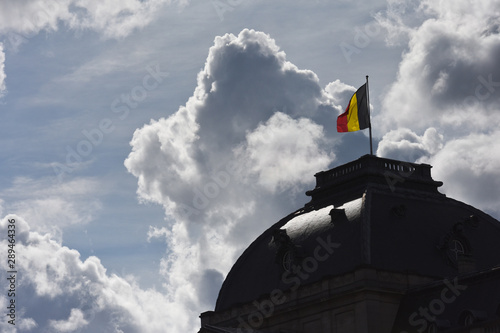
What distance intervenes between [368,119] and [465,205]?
929 cm

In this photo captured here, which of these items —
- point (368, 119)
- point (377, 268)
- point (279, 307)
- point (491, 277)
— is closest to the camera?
point (491, 277)

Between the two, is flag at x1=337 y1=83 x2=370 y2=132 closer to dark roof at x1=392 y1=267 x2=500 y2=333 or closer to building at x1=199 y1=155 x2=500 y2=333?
building at x1=199 y1=155 x2=500 y2=333

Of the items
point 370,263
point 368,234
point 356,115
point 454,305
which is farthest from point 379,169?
point 454,305

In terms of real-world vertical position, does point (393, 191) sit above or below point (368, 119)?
below

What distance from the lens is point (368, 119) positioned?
87812mm

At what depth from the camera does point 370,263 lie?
77.2m

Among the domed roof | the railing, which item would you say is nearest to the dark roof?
the domed roof

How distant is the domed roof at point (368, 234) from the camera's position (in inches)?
3093

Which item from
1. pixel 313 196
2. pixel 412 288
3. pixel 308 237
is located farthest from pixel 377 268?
pixel 313 196

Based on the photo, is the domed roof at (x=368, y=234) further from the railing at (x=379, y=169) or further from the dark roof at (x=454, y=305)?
the dark roof at (x=454, y=305)

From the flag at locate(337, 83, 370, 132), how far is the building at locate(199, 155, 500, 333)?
9.94 ft

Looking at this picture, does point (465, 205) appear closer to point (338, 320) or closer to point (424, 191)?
point (424, 191)

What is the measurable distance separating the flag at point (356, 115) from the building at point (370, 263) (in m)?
3.03

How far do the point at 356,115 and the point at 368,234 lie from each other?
1206cm
